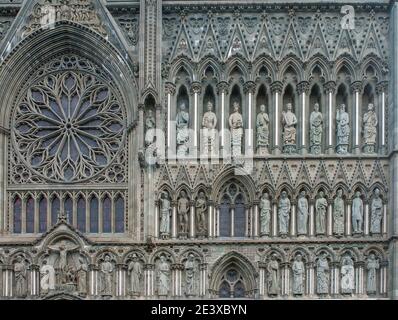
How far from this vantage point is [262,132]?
68.6ft

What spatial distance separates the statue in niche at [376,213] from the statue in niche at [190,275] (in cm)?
486

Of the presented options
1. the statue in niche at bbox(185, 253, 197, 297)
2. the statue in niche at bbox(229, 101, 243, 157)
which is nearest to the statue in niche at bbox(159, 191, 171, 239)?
the statue in niche at bbox(185, 253, 197, 297)

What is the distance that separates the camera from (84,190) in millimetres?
21219

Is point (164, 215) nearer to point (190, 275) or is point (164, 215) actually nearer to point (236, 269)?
point (190, 275)

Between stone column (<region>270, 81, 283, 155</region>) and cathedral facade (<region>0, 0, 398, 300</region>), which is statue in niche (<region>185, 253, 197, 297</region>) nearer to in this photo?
cathedral facade (<region>0, 0, 398, 300</region>)

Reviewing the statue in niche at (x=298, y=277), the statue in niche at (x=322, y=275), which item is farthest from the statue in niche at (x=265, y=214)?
the statue in niche at (x=322, y=275)

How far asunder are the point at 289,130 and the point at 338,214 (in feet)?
8.71

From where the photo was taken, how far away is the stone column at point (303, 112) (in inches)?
822

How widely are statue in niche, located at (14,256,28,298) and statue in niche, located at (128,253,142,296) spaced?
113 inches

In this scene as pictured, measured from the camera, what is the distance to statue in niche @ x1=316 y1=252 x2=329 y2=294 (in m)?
20.1

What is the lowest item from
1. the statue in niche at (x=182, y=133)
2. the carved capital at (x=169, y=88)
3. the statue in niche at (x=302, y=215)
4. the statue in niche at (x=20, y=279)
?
the statue in niche at (x=20, y=279)

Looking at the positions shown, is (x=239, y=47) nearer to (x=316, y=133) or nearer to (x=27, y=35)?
(x=316, y=133)

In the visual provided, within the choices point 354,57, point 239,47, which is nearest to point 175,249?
point 239,47

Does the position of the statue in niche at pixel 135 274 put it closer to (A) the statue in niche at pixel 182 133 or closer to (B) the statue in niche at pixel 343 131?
(A) the statue in niche at pixel 182 133
